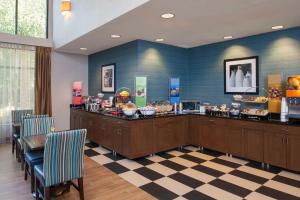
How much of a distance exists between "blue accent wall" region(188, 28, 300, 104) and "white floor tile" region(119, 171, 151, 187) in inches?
115

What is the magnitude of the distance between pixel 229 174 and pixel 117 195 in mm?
1900

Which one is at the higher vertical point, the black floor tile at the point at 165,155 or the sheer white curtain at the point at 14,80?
the sheer white curtain at the point at 14,80

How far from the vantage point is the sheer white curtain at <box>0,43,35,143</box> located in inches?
217

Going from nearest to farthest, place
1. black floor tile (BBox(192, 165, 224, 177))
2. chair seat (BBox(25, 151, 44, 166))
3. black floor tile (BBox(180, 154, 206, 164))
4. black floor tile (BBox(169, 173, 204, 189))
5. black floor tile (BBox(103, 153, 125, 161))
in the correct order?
chair seat (BBox(25, 151, 44, 166)) → black floor tile (BBox(169, 173, 204, 189)) → black floor tile (BBox(192, 165, 224, 177)) → black floor tile (BBox(180, 154, 206, 164)) → black floor tile (BBox(103, 153, 125, 161))

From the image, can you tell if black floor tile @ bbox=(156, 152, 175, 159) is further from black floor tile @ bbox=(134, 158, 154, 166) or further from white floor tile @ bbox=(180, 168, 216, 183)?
white floor tile @ bbox=(180, 168, 216, 183)

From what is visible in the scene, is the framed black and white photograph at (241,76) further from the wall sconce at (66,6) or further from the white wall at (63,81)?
the white wall at (63,81)

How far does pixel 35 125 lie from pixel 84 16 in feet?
8.10

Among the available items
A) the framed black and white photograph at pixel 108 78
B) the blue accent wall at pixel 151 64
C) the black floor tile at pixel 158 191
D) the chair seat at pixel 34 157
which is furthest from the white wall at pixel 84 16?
the black floor tile at pixel 158 191

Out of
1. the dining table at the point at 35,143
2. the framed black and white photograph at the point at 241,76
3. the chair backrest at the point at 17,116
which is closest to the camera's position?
the dining table at the point at 35,143

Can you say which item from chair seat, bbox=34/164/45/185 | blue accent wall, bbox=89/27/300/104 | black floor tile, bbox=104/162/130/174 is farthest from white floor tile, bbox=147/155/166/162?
chair seat, bbox=34/164/45/185

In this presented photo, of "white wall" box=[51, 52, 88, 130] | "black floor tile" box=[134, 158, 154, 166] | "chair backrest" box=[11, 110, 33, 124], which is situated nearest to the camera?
"black floor tile" box=[134, 158, 154, 166]

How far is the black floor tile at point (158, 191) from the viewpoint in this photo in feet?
9.12

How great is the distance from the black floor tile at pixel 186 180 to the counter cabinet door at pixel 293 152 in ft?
5.16

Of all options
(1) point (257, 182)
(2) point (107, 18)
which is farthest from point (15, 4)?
(1) point (257, 182)
